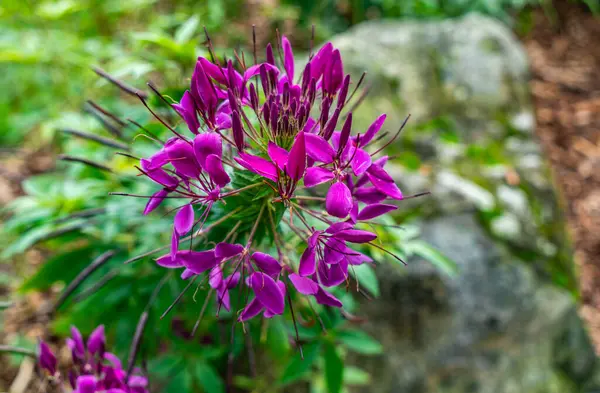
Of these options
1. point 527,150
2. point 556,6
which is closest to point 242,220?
point 527,150

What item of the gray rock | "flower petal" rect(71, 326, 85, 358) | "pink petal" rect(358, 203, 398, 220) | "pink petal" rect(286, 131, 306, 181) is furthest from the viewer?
the gray rock

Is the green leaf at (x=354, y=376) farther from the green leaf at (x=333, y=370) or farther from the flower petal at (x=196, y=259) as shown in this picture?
the flower petal at (x=196, y=259)

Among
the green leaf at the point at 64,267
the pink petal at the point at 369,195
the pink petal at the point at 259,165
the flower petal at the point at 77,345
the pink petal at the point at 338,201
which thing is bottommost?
the green leaf at the point at 64,267

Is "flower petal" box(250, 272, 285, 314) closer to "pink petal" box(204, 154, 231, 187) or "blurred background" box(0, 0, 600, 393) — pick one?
"pink petal" box(204, 154, 231, 187)

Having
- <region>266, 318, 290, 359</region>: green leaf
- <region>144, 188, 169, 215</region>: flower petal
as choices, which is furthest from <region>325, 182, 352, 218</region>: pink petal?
<region>266, 318, 290, 359</region>: green leaf

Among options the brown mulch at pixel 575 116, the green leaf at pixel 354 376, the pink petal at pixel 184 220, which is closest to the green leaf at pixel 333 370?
the green leaf at pixel 354 376

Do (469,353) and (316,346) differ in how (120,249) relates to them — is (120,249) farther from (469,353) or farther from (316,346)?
(469,353)

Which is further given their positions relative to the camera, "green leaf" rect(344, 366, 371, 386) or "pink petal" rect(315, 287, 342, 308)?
"green leaf" rect(344, 366, 371, 386)
